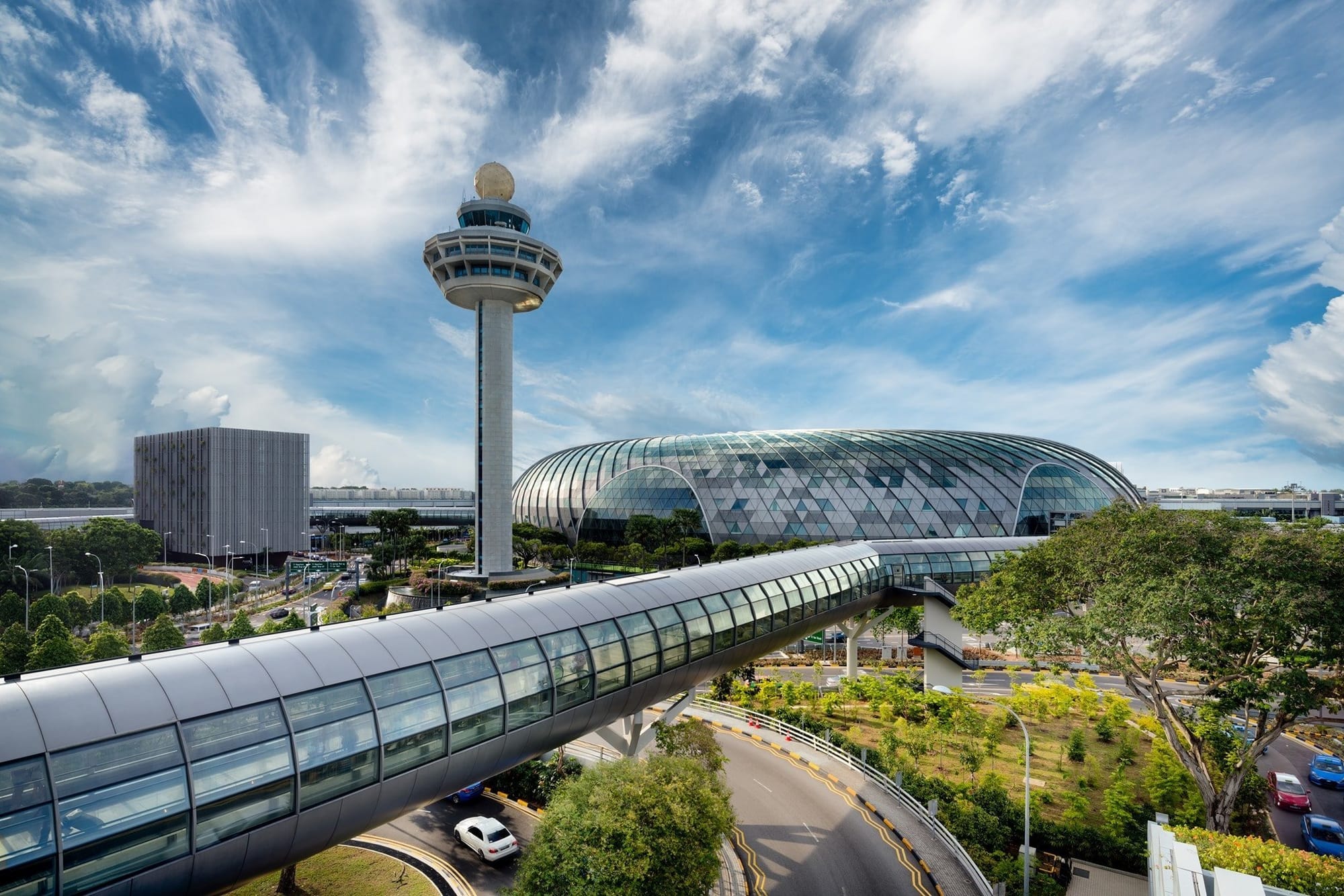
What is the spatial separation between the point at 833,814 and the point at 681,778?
14891 mm

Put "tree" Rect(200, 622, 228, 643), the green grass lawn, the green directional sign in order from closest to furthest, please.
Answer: the green grass lawn < "tree" Rect(200, 622, 228, 643) < the green directional sign

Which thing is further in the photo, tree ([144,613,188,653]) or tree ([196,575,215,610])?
tree ([196,575,215,610])

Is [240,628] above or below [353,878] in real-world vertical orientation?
above

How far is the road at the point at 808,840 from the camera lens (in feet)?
78.3

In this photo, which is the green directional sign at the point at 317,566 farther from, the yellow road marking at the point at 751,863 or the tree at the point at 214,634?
the yellow road marking at the point at 751,863

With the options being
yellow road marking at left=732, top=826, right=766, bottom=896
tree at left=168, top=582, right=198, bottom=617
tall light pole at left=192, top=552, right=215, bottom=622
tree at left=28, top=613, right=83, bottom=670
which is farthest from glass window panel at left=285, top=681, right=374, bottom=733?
tree at left=168, top=582, right=198, bottom=617

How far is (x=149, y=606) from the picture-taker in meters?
60.9

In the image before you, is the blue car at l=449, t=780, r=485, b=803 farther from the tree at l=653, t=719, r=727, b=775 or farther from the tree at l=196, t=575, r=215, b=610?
the tree at l=196, t=575, r=215, b=610

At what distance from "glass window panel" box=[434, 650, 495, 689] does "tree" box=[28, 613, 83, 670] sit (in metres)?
34.2

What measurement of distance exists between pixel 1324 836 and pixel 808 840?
→ 79.0 feet

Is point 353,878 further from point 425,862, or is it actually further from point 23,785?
point 23,785

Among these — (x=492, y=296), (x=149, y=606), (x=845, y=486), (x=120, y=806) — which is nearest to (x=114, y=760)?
(x=120, y=806)

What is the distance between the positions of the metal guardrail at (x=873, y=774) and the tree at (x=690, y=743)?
34.0 feet

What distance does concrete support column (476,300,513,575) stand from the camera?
60156 mm
